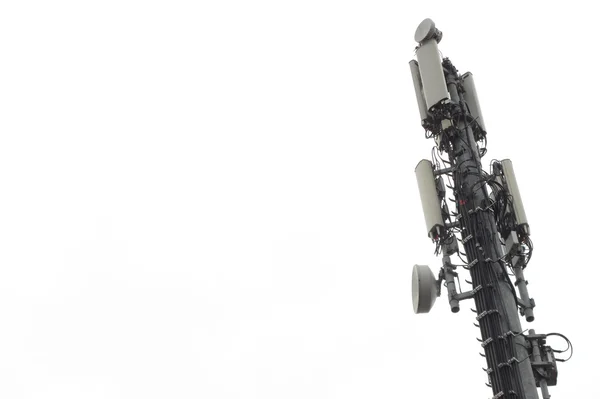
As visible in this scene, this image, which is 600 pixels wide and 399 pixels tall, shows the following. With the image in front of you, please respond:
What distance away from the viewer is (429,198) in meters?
17.7

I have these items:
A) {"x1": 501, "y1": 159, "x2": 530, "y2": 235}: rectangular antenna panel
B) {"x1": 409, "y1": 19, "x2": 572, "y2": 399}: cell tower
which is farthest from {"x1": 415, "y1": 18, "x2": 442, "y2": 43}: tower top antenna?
{"x1": 501, "y1": 159, "x2": 530, "y2": 235}: rectangular antenna panel

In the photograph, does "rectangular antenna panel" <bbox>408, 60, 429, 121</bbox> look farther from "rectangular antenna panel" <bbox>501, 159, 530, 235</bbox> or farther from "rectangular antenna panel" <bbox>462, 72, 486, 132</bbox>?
"rectangular antenna panel" <bbox>501, 159, 530, 235</bbox>

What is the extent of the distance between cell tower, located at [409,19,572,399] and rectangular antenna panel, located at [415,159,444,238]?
0.02 meters

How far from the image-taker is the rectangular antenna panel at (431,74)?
18.8 metres

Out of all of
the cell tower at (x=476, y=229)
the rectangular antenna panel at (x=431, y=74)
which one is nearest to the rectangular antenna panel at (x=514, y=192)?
the cell tower at (x=476, y=229)

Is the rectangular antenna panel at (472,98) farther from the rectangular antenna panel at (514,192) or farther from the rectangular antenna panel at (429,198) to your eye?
the rectangular antenna panel at (429,198)

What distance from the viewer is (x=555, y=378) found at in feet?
52.3

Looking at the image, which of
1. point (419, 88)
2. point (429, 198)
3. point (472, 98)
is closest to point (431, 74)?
point (419, 88)

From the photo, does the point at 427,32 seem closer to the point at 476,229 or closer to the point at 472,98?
the point at 472,98

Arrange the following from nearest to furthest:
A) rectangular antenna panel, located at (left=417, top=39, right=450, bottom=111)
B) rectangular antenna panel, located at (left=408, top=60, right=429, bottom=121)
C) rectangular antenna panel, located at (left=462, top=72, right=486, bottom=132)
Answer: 1. rectangular antenna panel, located at (left=417, top=39, right=450, bottom=111)
2. rectangular antenna panel, located at (left=408, top=60, right=429, bottom=121)
3. rectangular antenna panel, located at (left=462, top=72, right=486, bottom=132)

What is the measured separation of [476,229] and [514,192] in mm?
1480

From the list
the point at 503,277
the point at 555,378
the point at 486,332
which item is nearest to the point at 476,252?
the point at 503,277

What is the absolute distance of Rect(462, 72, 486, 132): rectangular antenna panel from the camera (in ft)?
63.5

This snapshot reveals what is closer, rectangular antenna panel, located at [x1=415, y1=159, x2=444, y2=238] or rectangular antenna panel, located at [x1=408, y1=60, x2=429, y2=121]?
rectangular antenna panel, located at [x1=415, y1=159, x2=444, y2=238]
